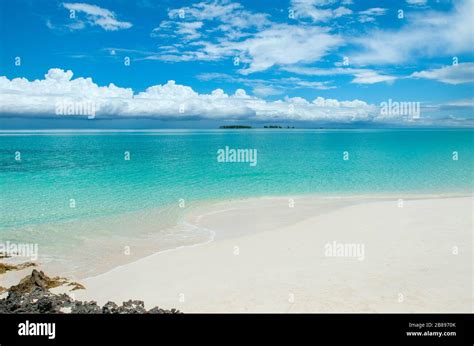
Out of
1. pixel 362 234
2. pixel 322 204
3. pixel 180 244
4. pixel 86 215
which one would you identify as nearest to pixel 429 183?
pixel 322 204

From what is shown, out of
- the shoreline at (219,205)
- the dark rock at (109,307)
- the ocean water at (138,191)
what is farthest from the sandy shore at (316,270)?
the ocean water at (138,191)

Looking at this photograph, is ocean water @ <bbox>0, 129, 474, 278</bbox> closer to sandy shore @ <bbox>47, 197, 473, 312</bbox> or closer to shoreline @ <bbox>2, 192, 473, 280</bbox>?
shoreline @ <bbox>2, 192, 473, 280</bbox>

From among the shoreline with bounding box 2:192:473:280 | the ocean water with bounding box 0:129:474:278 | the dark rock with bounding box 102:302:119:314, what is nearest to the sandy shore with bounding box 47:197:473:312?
the shoreline with bounding box 2:192:473:280

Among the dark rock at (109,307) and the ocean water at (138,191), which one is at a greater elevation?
the ocean water at (138,191)

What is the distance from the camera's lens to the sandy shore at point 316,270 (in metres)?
7.43

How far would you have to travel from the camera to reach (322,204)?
19234mm

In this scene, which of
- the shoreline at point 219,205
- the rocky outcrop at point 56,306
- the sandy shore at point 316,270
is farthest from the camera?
the shoreline at point 219,205

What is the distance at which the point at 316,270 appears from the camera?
30.2 ft

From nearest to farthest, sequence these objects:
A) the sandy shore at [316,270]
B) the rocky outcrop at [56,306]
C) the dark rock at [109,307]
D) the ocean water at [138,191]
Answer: the rocky outcrop at [56,306], the dark rock at [109,307], the sandy shore at [316,270], the ocean water at [138,191]

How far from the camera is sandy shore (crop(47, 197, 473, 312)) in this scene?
7.43 metres

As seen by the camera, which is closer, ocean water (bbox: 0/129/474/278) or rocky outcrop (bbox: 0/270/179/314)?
rocky outcrop (bbox: 0/270/179/314)

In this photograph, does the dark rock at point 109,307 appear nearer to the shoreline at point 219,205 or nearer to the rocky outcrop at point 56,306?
the rocky outcrop at point 56,306
